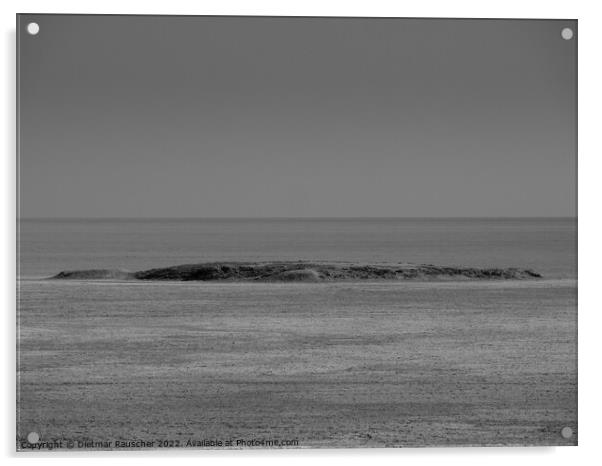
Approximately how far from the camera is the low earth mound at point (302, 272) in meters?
7.62

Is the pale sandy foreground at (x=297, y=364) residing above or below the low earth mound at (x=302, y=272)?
below

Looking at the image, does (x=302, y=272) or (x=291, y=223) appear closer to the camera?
(x=291, y=223)

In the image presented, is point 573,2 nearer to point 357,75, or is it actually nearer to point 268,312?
point 357,75

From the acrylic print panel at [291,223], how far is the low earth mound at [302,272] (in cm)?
2

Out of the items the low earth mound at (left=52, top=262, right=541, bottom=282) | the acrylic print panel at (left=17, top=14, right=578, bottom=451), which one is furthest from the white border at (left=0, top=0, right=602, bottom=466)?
the low earth mound at (left=52, top=262, right=541, bottom=282)

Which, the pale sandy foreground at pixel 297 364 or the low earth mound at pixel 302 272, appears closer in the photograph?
the pale sandy foreground at pixel 297 364

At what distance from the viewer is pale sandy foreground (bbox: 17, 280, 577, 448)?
7.11 m

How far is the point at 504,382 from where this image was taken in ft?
24.0

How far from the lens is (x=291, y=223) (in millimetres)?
7402
